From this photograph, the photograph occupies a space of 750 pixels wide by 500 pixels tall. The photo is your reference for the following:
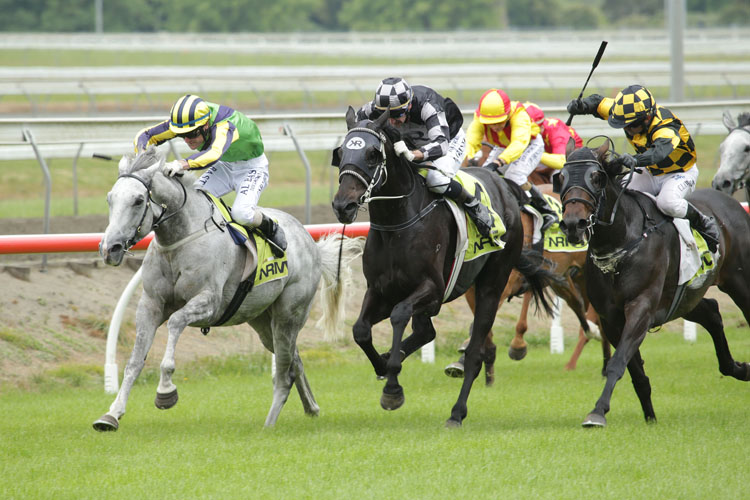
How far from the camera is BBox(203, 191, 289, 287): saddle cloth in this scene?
716 centimetres

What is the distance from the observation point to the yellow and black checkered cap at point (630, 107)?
7.14 metres

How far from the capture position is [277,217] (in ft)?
25.9

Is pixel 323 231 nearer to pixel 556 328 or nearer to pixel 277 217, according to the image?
pixel 277 217

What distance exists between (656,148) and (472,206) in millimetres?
1251

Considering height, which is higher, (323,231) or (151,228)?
(151,228)

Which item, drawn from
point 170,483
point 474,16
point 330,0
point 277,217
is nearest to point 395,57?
point 474,16

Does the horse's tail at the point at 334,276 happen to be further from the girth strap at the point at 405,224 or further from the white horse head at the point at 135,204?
the white horse head at the point at 135,204

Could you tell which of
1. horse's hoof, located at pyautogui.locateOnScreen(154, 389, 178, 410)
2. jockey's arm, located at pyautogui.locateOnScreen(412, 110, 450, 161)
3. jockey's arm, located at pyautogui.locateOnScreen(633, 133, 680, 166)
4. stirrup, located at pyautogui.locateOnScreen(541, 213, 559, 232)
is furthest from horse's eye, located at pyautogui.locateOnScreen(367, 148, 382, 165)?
stirrup, located at pyautogui.locateOnScreen(541, 213, 559, 232)

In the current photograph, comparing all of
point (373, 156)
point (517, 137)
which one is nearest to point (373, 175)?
point (373, 156)

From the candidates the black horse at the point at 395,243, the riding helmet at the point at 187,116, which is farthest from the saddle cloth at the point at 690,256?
the riding helmet at the point at 187,116

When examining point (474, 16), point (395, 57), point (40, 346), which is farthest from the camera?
point (474, 16)

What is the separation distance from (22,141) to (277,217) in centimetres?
371

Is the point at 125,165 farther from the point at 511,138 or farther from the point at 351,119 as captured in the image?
the point at 511,138

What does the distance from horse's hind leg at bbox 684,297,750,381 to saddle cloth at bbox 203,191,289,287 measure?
3076 mm
